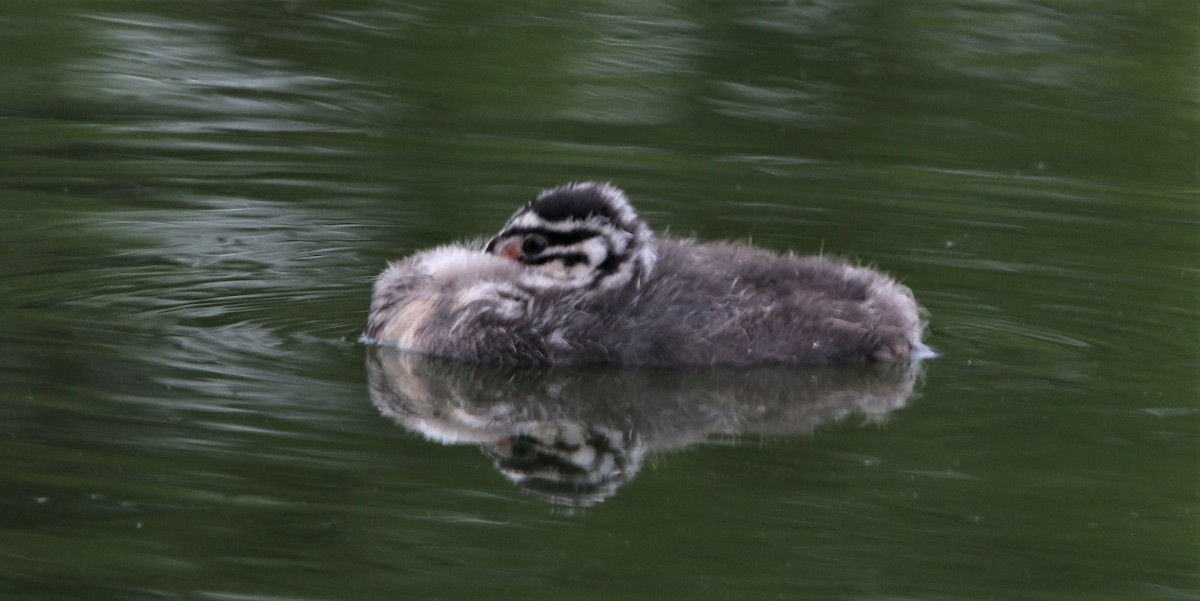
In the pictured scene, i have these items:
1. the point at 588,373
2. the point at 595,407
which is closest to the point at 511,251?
the point at 588,373

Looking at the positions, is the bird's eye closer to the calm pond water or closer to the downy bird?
the downy bird

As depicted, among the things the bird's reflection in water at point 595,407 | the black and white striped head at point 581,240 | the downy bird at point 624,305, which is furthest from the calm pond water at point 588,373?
the black and white striped head at point 581,240

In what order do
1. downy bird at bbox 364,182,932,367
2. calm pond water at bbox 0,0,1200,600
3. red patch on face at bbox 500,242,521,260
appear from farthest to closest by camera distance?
red patch on face at bbox 500,242,521,260 → downy bird at bbox 364,182,932,367 → calm pond water at bbox 0,0,1200,600

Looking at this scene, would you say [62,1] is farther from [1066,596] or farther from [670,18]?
[1066,596]

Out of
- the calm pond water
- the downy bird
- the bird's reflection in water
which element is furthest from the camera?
the downy bird

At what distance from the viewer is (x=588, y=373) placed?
9.29 m

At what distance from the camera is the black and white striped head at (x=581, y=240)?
9.50 meters

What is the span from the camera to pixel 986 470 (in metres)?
7.87

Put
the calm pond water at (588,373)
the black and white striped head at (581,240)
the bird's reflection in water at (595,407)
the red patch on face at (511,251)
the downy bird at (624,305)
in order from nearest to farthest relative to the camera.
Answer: the calm pond water at (588,373)
the bird's reflection in water at (595,407)
the downy bird at (624,305)
the black and white striped head at (581,240)
the red patch on face at (511,251)

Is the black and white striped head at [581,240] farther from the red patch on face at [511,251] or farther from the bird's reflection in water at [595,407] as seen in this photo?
the bird's reflection in water at [595,407]

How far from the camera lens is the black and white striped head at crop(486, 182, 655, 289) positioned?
950 cm

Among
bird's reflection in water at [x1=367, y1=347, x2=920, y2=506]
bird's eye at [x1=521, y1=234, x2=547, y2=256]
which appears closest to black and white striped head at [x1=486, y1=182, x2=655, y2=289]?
bird's eye at [x1=521, y1=234, x2=547, y2=256]

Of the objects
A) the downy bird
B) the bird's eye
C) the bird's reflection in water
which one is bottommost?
the bird's reflection in water

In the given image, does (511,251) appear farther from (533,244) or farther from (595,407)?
(595,407)
